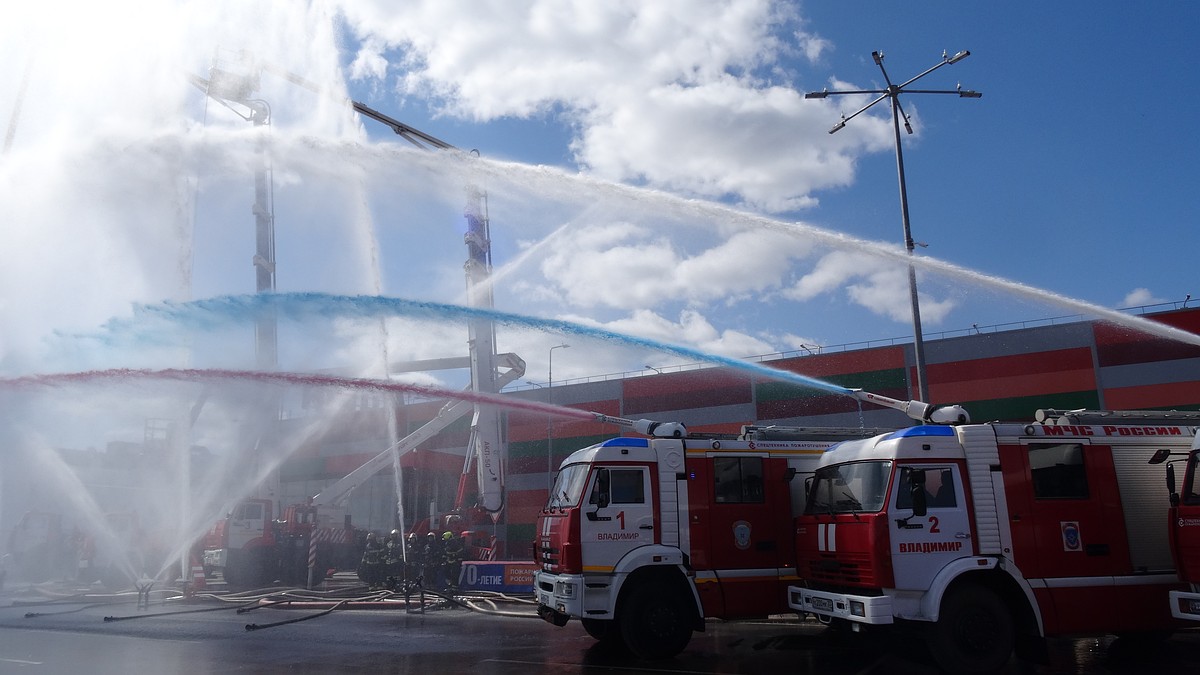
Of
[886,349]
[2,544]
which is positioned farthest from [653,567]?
[2,544]

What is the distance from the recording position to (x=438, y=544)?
2244 cm

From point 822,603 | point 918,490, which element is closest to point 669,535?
point 822,603

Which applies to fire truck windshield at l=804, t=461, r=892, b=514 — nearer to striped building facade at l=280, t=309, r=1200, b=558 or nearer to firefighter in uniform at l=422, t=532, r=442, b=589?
firefighter in uniform at l=422, t=532, r=442, b=589

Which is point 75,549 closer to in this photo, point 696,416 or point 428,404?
point 428,404

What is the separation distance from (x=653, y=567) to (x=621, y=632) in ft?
3.59

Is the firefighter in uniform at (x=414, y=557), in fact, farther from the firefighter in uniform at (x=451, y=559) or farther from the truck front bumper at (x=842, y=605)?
the truck front bumper at (x=842, y=605)

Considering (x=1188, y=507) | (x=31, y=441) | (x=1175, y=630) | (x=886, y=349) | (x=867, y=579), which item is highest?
(x=886, y=349)

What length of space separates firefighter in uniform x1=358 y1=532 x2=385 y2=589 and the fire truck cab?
41.6 feet

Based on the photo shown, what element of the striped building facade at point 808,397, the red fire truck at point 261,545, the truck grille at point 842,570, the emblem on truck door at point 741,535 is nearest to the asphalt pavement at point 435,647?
the truck grille at point 842,570

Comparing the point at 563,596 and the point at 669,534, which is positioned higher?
the point at 669,534

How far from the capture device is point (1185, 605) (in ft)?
33.3

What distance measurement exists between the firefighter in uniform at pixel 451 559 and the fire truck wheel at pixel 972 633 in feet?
47.4

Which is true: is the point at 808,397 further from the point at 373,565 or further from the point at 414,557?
the point at 373,565

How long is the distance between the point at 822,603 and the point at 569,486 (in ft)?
14.1
